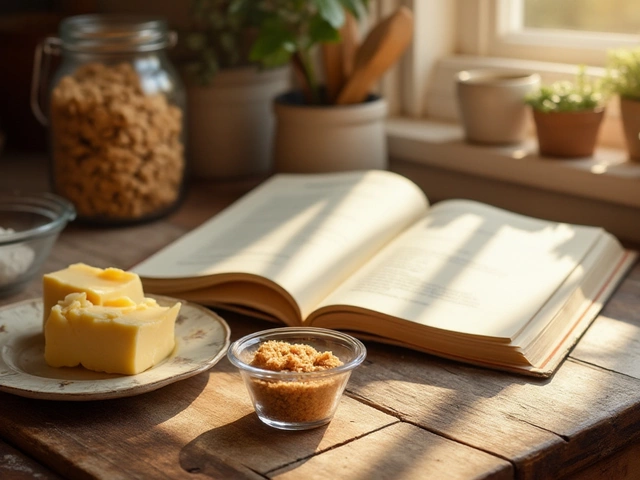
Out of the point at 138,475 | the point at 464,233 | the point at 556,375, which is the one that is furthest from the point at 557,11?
the point at 138,475

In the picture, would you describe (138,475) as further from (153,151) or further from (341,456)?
(153,151)

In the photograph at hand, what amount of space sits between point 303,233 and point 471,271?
0.68 ft

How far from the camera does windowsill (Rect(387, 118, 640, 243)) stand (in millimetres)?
1178

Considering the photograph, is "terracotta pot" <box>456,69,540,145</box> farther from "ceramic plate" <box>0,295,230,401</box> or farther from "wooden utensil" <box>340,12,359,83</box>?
"ceramic plate" <box>0,295,230,401</box>

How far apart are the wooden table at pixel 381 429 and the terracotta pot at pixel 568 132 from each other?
1.34ft

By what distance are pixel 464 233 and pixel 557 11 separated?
0.58m

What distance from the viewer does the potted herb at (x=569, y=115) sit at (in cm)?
120

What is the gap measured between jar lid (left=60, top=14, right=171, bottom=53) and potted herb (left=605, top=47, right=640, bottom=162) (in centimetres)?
62

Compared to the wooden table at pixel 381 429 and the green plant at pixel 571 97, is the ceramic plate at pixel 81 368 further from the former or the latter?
the green plant at pixel 571 97

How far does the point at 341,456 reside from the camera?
67 cm

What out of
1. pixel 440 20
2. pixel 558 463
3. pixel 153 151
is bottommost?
pixel 558 463

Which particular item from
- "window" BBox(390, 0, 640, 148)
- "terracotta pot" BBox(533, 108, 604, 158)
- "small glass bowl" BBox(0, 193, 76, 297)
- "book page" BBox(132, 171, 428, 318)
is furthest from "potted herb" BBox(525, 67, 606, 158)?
"small glass bowl" BBox(0, 193, 76, 297)

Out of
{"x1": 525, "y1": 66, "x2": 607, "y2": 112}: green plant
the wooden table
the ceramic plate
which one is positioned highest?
{"x1": 525, "y1": 66, "x2": 607, "y2": 112}: green plant

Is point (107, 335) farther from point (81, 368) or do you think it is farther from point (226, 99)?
point (226, 99)
